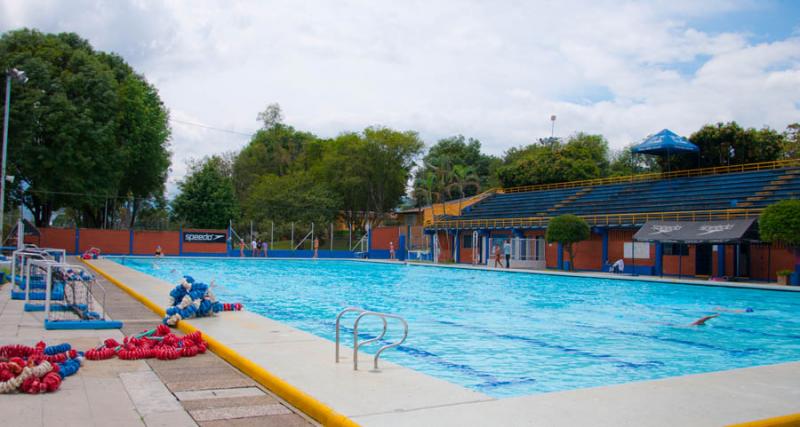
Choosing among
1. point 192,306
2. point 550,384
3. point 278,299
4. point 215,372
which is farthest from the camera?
point 278,299

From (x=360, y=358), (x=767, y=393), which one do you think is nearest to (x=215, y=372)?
(x=360, y=358)

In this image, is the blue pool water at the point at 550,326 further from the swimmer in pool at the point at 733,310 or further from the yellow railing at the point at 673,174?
the yellow railing at the point at 673,174

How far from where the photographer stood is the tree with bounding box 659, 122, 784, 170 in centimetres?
4709

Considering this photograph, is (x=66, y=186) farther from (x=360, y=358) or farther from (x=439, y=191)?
(x=360, y=358)

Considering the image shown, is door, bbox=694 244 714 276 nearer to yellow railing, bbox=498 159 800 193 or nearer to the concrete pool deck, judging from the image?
yellow railing, bbox=498 159 800 193

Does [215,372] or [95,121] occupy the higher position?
[95,121]

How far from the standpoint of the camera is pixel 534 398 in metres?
6.05

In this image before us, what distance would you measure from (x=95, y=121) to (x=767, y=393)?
44.9 meters

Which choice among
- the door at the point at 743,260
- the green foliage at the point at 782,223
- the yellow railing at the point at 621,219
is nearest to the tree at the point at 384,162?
the yellow railing at the point at 621,219

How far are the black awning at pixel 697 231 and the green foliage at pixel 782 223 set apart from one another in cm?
140

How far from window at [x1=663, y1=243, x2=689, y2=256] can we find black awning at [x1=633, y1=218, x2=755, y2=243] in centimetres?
110

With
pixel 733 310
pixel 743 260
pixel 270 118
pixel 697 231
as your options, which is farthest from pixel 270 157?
pixel 733 310

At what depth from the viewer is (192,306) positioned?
11.4m

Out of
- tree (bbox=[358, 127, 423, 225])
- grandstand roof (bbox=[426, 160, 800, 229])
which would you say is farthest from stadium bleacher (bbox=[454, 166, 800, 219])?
tree (bbox=[358, 127, 423, 225])
